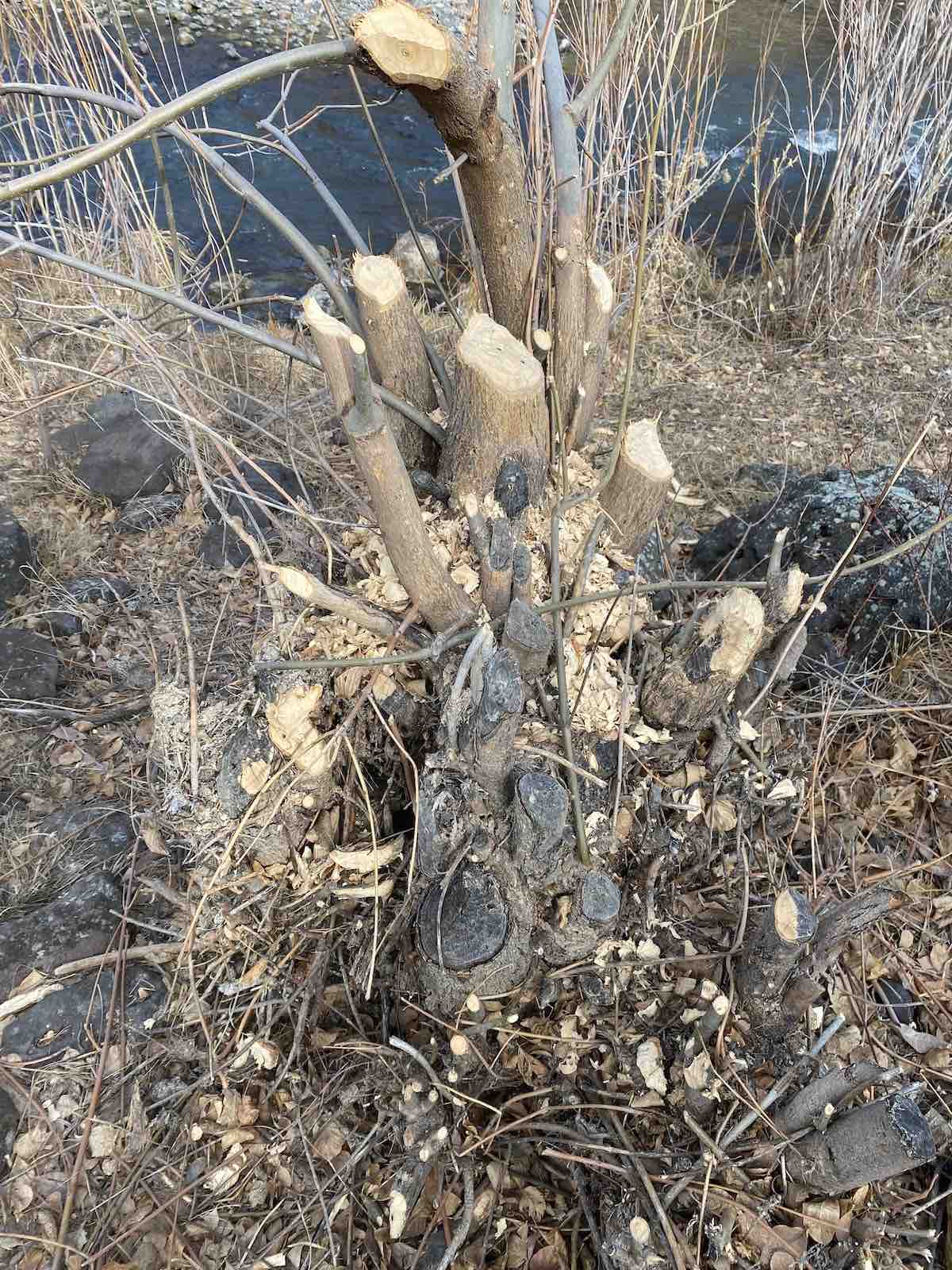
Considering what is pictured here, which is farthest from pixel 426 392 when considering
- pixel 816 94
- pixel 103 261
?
pixel 816 94

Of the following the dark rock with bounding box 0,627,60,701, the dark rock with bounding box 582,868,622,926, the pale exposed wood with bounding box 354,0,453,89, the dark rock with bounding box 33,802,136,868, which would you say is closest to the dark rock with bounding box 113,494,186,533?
the dark rock with bounding box 0,627,60,701

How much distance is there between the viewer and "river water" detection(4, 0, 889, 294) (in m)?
5.11

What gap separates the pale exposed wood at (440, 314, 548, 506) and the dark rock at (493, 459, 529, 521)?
2 cm

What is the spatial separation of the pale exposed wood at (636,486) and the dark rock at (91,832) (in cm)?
142

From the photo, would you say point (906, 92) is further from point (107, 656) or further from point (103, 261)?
point (107, 656)

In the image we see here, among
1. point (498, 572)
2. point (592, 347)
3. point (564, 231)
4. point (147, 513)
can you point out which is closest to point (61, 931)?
point (498, 572)

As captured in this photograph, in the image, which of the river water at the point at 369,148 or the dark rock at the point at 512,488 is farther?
the river water at the point at 369,148

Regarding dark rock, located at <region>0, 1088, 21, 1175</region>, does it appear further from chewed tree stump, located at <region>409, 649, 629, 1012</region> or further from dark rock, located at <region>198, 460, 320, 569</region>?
dark rock, located at <region>198, 460, 320, 569</region>

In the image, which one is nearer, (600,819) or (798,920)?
(798,920)

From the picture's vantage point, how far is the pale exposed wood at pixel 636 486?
156cm

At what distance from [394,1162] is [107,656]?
66.5 inches

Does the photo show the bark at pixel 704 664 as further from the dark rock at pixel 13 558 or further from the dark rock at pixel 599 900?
the dark rock at pixel 13 558

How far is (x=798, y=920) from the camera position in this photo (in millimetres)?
1119

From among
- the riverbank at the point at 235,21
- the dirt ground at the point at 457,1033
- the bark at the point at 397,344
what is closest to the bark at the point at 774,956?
the dirt ground at the point at 457,1033
